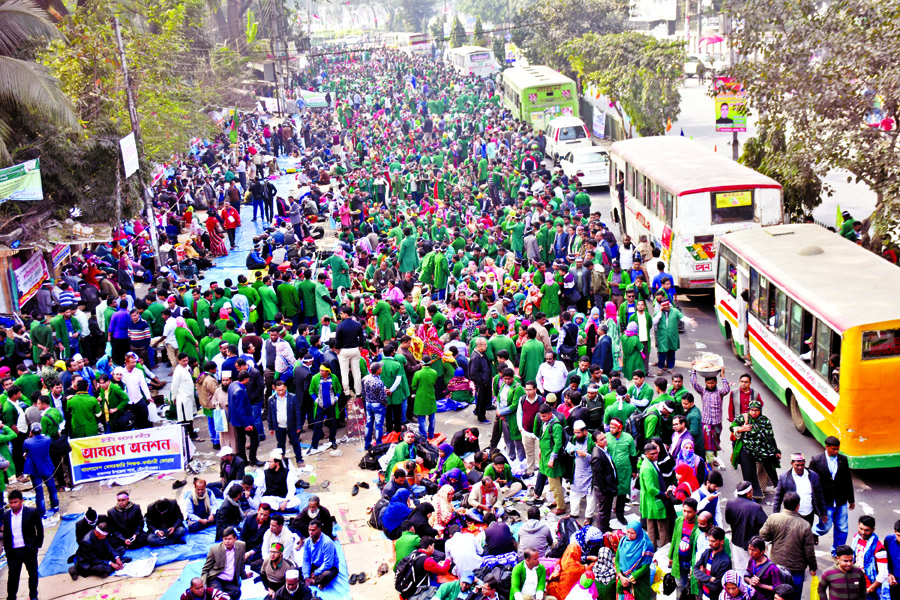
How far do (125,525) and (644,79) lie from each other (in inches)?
988

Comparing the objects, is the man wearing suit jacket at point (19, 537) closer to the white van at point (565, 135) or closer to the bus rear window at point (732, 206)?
the bus rear window at point (732, 206)

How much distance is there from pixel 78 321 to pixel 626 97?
847 inches

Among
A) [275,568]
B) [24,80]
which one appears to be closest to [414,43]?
[24,80]

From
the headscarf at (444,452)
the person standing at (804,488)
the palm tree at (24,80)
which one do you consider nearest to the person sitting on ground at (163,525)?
the headscarf at (444,452)

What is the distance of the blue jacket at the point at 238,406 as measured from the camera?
13273 mm

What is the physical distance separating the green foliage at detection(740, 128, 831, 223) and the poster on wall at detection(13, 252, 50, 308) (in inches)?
604

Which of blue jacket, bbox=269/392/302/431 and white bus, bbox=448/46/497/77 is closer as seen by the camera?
blue jacket, bbox=269/392/302/431

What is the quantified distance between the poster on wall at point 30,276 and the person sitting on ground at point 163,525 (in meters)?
9.81

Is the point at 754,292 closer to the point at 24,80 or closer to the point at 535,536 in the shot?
the point at 535,536

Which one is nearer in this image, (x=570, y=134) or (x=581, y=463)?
(x=581, y=463)

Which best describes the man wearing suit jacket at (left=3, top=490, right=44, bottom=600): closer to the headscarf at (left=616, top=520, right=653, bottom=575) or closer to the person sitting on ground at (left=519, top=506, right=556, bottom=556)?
the person sitting on ground at (left=519, top=506, right=556, bottom=556)

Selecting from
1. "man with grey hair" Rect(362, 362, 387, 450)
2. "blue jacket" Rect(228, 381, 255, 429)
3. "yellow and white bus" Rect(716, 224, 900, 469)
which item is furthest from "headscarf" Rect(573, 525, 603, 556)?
"blue jacket" Rect(228, 381, 255, 429)

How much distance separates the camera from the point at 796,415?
524 inches

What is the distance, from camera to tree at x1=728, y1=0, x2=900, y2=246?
56.0 feet
